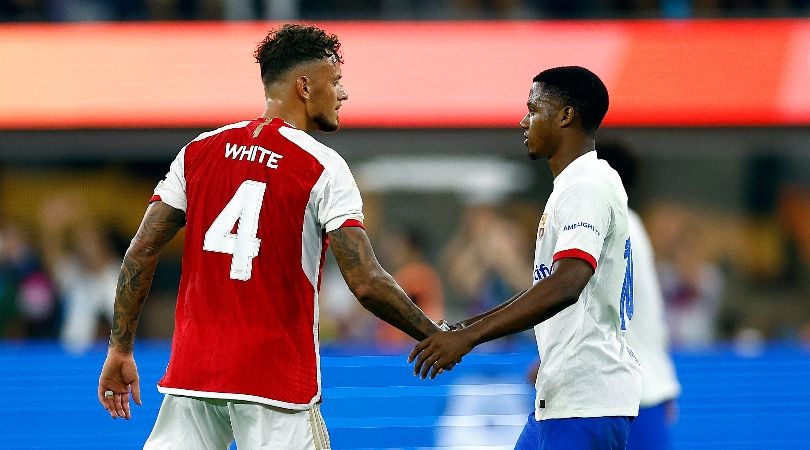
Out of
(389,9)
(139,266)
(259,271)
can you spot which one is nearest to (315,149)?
(259,271)

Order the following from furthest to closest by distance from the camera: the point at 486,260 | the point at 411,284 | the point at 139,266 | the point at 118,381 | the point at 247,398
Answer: the point at 486,260 → the point at 411,284 → the point at 118,381 → the point at 139,266 → the point at 247,398

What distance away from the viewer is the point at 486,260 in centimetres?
1176

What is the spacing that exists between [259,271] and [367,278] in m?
0.33

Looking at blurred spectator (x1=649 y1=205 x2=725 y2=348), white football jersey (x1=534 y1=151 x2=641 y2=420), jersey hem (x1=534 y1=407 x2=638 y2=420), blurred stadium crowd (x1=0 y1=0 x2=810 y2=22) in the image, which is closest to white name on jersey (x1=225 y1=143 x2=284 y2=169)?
white football jersey (x1=534 y1=151 x2=641 y2=420)

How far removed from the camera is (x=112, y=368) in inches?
171

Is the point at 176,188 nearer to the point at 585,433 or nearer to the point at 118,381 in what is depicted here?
the point at 118,381

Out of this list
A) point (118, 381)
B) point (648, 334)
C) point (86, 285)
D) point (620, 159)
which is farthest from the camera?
point (86, 285)

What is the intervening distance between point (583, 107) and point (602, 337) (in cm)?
76

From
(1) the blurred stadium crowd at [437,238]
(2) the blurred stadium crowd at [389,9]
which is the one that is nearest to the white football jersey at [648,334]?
(1) the blurred stadium crowd at [437,238]

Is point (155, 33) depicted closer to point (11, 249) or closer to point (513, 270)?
point (11, 249)

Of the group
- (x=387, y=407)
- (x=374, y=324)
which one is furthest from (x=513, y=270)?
(x=387, y=407)

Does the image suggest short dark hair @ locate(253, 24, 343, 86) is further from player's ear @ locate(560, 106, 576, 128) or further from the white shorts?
the white shorts

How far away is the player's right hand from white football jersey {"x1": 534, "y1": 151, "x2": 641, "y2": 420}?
1.35 metres

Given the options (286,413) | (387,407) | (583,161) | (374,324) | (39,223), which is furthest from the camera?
(39,223)
